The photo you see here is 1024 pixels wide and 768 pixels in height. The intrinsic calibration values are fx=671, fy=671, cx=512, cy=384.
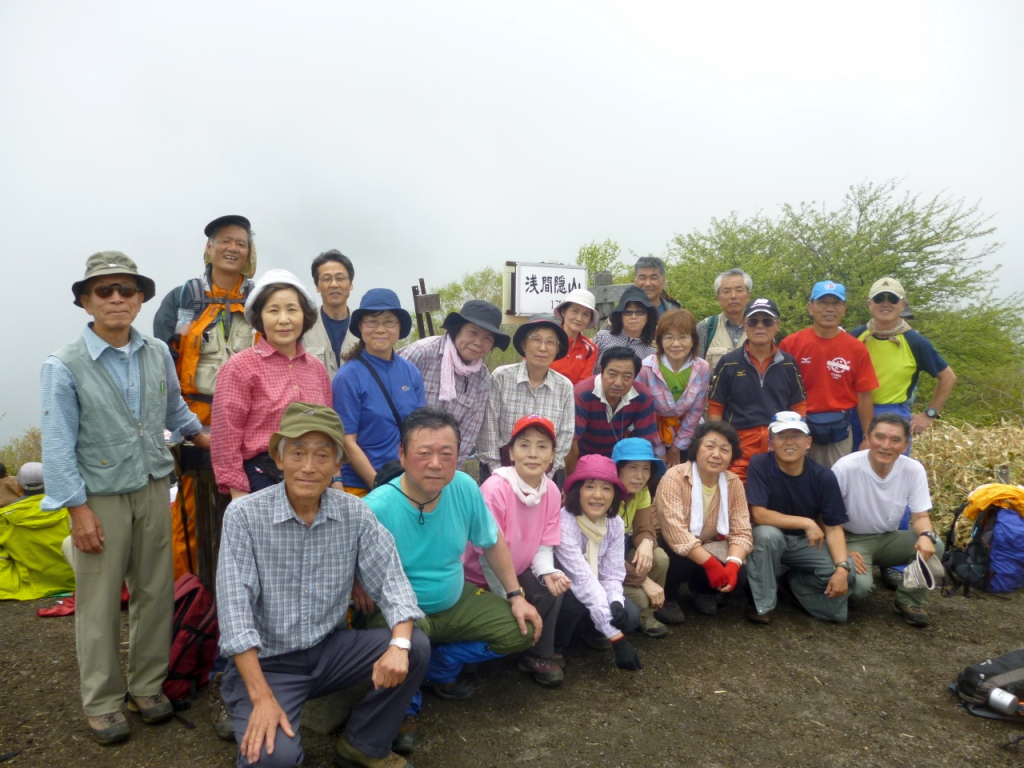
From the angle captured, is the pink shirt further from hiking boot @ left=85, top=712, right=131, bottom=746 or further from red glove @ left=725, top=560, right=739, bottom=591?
hiking boot @ left=85, top=712, right=131, bottom=746

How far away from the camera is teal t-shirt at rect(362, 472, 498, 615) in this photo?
3.32 meters

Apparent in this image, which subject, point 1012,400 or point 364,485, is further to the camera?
point 1012,400

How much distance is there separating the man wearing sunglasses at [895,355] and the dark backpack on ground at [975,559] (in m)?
0.97

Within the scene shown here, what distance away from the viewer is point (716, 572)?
14.9 ft

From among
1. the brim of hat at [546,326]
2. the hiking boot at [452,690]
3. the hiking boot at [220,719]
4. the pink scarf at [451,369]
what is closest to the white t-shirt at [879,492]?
the brim of hat at [546,326]

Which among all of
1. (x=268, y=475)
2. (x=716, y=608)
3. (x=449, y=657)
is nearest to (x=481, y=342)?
(x=268, y=475)

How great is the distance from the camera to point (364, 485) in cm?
398

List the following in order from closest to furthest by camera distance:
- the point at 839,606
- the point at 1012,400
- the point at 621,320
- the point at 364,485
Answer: the point at 364,485 < the point at 839,606 < the point at 621,320 < the point at 1012,400

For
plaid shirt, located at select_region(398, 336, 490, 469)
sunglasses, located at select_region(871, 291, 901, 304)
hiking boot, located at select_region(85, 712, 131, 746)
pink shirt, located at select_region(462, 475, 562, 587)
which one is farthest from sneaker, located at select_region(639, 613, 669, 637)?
sunglasses, located at select_region(871, 291, 901, 304)

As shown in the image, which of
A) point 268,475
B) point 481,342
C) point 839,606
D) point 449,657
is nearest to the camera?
point 268,475

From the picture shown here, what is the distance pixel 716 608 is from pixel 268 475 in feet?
11.1

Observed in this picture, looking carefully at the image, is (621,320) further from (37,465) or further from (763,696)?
(37,465)

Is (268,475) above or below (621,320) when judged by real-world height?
below

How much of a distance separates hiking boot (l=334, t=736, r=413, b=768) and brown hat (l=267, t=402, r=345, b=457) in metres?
1.35
